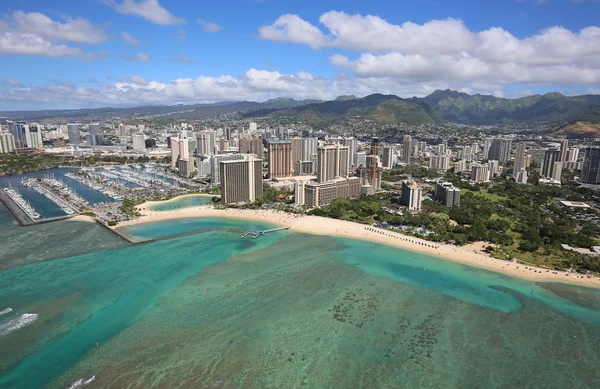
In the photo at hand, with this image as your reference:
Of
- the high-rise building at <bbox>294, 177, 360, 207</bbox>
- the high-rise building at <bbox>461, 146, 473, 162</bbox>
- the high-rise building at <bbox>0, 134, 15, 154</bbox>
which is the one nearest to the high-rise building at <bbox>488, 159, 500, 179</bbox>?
the high-rise building at <bbox>461, 146, 473, 162</bbox>

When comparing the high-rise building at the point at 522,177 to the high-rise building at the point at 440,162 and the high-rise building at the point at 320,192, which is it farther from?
the high-rise building at the point at 320,192

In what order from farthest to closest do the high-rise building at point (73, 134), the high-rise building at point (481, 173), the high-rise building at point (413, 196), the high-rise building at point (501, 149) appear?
the high-rise building at point (73, 134), the high-rise building at point (501, 149), the high-rise building at point (481, 173), the high-rise building at point (413, 196)

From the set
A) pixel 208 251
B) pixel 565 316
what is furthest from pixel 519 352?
pixel 208 251

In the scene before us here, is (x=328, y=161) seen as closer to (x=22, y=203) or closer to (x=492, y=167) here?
(x=492, y=167)

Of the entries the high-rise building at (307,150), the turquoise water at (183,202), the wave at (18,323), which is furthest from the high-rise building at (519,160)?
the wave at (18,323)

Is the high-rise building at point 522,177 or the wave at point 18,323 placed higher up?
the high-rise building at point 522,177

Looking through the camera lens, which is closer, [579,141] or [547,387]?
[547,387]

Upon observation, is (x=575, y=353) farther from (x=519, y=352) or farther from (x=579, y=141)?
(x=579, y=141)
